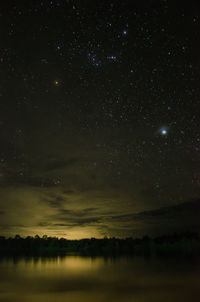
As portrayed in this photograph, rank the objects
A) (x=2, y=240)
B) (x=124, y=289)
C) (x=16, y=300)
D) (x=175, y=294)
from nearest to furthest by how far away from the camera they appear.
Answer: (x=16, y=300), (x=175, y=294), (x=124, y=289), (x=2, y=240)

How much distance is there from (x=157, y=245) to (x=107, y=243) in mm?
24277

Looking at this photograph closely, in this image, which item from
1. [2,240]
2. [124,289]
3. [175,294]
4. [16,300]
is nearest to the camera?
[16,300]

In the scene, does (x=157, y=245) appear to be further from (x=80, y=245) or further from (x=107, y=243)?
(x=80, y=245)

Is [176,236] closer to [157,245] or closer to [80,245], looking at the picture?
[157,245]

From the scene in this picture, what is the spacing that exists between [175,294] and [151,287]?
3.07 metres

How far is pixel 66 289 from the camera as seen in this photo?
19.6 m

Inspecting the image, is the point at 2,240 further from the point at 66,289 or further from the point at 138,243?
the point at 66,289

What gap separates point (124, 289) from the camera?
760 inches

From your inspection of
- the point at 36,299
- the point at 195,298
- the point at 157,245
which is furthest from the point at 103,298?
the point at 157,245

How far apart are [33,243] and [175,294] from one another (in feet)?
479

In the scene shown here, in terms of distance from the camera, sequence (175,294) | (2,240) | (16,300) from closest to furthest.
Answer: (16,300) → (175,294) → (2,240)

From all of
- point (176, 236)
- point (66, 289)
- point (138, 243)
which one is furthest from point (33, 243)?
point (66, 289)

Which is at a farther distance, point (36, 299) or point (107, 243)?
point (107, 243)

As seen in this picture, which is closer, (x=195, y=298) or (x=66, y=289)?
(x=195, y=298)
